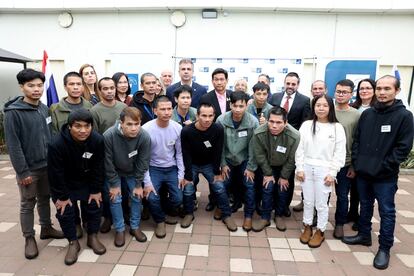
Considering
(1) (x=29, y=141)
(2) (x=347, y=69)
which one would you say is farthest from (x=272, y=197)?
(2) (x=347, y=69)

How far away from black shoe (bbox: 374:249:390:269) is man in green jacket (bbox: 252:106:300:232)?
1014 mm

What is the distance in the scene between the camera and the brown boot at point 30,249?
284cm

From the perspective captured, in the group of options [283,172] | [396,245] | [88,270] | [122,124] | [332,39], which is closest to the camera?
[88,270]

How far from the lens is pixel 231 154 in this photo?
3.63 meters

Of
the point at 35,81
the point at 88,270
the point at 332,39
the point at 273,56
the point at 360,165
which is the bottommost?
the point at 88,270

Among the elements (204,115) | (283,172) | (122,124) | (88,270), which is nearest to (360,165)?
(283,172)

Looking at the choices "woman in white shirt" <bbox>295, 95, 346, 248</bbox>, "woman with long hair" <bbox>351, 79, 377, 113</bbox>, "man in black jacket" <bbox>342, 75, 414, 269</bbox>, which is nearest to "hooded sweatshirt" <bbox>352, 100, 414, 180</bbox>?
"man in black jacket" <bbox>342, 75, 414, 269</bbox>

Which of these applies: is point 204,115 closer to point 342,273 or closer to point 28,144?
point 28,144

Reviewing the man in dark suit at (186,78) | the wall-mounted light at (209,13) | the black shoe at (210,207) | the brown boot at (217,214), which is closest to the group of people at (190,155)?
the brown boot at (217,214)

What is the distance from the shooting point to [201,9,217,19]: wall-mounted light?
6.96 m

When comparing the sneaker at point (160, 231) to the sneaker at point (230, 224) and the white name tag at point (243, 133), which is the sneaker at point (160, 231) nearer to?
the sneaker at point (230, 224)

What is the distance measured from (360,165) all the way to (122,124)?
2.49 m

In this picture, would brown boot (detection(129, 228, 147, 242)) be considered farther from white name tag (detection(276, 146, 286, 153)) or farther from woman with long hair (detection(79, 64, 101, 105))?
white name tag (detection(276, 146, 286, 153))

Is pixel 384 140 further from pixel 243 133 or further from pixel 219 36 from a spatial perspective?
pixel 219 36
